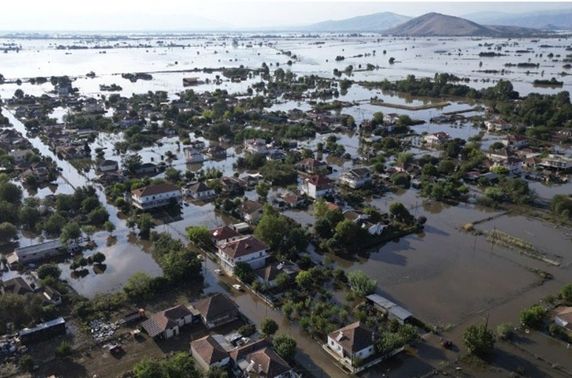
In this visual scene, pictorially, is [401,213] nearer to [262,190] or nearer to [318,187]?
[318,187]

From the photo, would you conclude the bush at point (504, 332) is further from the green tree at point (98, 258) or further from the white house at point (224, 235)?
the green tree at point (98, 258)

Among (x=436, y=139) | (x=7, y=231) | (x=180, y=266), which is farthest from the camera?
(x=436, y=139)

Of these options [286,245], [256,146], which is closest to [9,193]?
[286,245]

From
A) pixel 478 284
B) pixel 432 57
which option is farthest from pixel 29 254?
pixel 432 57

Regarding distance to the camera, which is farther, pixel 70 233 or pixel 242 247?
pixel 70 233

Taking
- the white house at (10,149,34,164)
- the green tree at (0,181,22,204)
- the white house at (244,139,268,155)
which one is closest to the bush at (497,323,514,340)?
the white house at (244,139,268,155)

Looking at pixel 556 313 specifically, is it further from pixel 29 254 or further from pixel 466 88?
pixel 466 88
